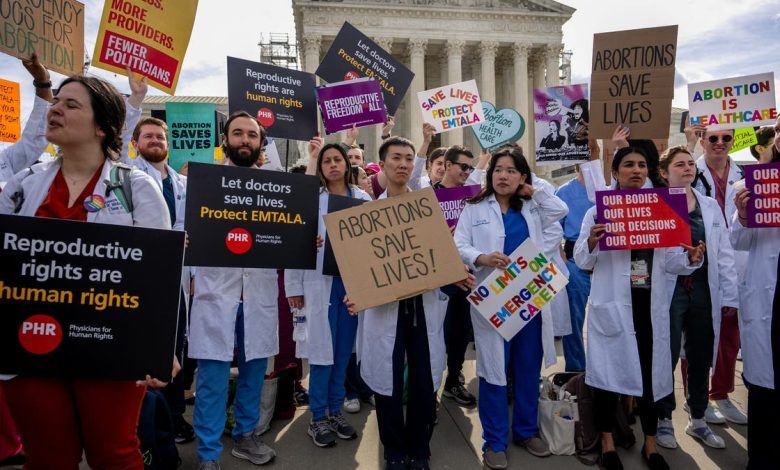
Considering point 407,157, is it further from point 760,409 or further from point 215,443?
point 760,409

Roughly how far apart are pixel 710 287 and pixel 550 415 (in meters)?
1.54

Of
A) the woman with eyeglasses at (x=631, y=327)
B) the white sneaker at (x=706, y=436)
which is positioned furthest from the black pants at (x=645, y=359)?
the white sneaker at (x=706, y=436)

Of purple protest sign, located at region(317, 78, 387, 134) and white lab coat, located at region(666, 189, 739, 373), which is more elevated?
purple protest sign, located at region(317, 78, 387, 134)

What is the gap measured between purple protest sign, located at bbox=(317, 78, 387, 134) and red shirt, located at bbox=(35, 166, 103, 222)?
3630 mm

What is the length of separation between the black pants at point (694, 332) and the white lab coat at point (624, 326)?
23cm

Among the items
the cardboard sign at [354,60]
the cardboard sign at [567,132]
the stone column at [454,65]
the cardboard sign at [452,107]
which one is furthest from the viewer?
the stone column at [454,65]

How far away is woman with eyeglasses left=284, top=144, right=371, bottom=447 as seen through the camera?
3785mm

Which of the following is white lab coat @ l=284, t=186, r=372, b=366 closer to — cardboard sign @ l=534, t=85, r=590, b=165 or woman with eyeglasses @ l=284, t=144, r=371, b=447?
woman with eyeglasses @ l=284, t=144, r=371, b=447

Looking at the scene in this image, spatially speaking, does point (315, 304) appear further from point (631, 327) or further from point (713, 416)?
point (713, 416)

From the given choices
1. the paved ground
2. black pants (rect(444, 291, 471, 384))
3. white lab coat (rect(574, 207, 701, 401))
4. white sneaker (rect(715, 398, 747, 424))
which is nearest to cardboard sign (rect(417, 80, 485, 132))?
black pants (rect(444, 291, 471, 384))

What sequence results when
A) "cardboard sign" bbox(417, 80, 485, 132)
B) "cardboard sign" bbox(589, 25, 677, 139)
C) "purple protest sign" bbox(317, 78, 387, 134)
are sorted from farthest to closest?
"cardboard sign" bbox(417, 80, 485, 132) < "purple protest sign" bbox(317, 78, 387, 134) < "cardboard sign" bbox(589, 25, 677, 139)

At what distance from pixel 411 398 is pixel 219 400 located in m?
1.31

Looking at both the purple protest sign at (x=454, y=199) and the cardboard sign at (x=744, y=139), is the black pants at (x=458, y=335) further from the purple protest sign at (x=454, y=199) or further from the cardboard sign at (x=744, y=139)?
the cardboard sign at (x=744, y=139)

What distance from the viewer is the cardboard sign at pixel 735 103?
208 inches
